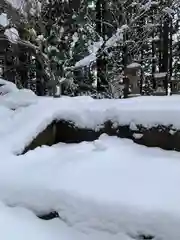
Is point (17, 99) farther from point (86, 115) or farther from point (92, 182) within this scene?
point (92, 182)

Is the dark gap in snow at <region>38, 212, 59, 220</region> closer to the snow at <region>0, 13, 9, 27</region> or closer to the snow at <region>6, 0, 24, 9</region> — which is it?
the snow at <region>6, 0, 24, 9</region>

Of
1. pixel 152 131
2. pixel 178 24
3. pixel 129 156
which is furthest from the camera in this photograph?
pixel 178 24

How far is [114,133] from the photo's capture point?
9.39 ft

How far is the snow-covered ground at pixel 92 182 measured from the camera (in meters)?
1.66

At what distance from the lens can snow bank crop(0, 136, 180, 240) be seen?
1.64m

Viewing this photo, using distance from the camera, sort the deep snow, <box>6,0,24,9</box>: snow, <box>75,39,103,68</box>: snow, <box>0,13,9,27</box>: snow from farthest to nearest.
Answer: <box>0,13,9,27</box>: snow → <box>75,39,103,68</box>: snow → <box>6,0,24,9</box>: snow → the deep snow

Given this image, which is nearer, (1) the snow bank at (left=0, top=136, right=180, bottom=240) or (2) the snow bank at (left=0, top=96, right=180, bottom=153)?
(1) the snow bank at (left=0, top=136, right=180, bottom=240)

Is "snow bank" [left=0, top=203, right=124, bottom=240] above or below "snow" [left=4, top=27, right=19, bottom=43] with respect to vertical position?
below

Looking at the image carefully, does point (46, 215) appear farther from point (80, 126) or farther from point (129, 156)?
point (80, 126)

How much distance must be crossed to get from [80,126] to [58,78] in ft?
16.7

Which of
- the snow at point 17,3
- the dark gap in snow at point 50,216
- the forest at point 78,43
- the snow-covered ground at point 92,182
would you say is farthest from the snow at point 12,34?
the dark gap in snow at point 50,216

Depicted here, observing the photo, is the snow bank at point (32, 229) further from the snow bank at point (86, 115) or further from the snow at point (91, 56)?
the snow at point (91, 56)

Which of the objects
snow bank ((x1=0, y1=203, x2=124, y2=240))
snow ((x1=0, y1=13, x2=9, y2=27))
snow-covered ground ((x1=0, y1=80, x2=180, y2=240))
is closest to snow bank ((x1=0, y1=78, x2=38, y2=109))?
snow-covered ground ((x1=0, y1=80, x2=180, y2=240))

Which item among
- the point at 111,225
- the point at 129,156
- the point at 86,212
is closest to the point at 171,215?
the point at 111,225
